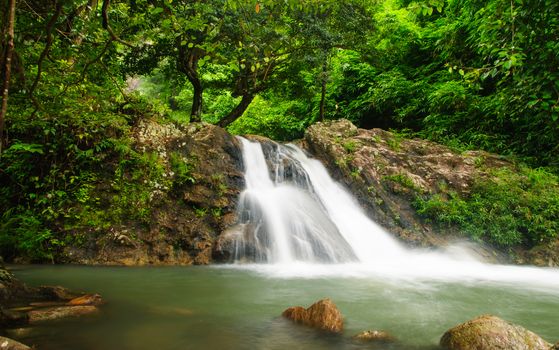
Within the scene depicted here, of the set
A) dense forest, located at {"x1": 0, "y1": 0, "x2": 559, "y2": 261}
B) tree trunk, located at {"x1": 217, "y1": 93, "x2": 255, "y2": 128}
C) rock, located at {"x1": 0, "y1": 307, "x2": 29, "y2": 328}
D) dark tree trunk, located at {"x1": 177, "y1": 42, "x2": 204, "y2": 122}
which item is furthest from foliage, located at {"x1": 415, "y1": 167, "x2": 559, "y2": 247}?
rock, located at {"x1": 0, "y1": 307, "x2": 29, "y2": 328}

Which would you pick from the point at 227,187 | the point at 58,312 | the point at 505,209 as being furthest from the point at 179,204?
the point at 505,209

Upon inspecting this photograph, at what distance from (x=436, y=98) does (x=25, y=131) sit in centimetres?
1160

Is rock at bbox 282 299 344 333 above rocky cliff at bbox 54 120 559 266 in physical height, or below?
below

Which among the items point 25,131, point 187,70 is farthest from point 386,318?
point 187,70

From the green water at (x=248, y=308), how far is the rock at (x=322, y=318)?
0.12 metres

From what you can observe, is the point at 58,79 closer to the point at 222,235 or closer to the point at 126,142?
the point at 126,142

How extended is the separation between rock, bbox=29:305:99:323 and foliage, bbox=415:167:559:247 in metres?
7.71

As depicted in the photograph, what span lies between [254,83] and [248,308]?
374 cm

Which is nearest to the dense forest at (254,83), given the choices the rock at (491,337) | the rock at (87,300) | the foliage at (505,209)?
the foliage at (505,209)

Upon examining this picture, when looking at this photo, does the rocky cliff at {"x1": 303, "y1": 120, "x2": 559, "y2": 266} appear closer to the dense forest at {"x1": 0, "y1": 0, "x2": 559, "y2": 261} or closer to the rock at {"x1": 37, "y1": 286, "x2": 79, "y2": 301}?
the dense forest at {"x1": 0, "y1": 0, "x2": 559, "y2": 261}

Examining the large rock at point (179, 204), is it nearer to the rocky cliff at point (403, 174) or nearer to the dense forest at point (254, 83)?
the dense forest at point (254, 83)

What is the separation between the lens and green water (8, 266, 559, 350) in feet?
10.9

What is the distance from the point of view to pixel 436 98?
13.0m

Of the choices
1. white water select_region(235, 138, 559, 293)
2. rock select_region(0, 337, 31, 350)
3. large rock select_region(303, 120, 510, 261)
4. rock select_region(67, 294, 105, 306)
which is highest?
large rock select_region(303, 120, 510, 261)
